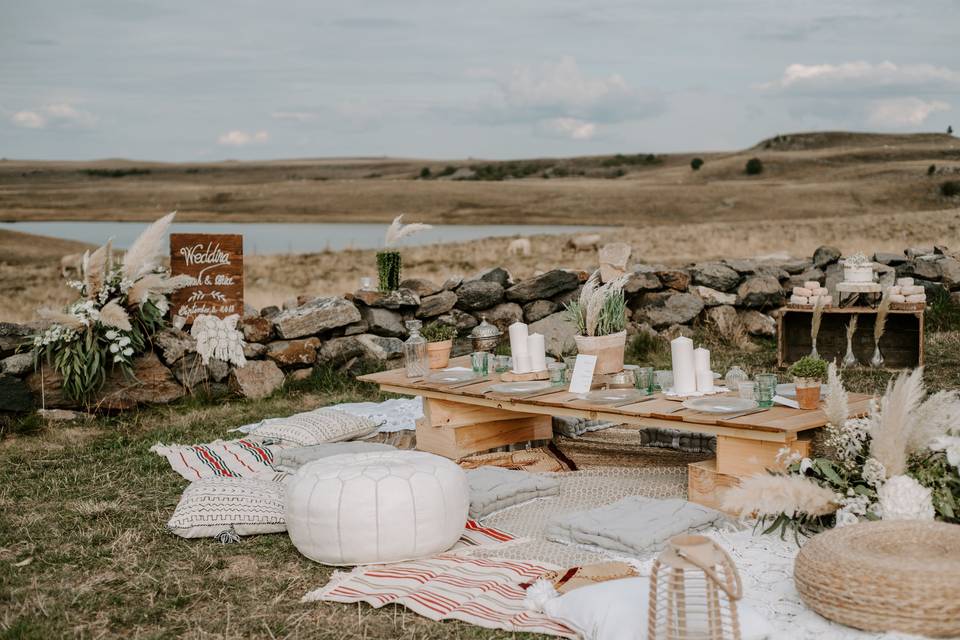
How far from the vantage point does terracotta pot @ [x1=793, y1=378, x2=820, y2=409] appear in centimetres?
538

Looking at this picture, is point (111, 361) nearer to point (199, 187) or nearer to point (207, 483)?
point (207, 483)

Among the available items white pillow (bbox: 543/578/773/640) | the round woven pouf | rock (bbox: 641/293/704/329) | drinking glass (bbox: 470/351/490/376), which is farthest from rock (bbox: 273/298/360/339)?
the round woven pouf

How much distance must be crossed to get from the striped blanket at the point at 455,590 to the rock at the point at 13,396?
442 centimetres

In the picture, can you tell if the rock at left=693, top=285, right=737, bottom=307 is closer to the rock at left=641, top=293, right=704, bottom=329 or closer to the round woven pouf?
the rock at left=641, top=293, right=704, bottom=329

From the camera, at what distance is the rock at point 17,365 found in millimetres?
7996

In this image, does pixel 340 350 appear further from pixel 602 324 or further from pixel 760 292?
pixel 760 292

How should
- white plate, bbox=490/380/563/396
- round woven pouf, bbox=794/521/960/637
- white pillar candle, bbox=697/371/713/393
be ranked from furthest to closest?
white plate, bbox=490/380/563/396 < white pillar candle, bbox=697/371/713/393 < round woven pouf, bbox=794/521/960/637

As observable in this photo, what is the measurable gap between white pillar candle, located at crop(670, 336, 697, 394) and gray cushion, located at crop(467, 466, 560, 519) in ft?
2.99

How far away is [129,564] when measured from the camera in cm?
484

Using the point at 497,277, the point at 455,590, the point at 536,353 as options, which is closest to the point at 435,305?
the point at 497,277

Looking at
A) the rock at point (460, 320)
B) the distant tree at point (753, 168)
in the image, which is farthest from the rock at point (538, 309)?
the distant tree at point (753, 168)

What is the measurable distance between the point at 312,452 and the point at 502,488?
4.74ft

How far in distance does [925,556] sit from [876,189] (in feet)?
146

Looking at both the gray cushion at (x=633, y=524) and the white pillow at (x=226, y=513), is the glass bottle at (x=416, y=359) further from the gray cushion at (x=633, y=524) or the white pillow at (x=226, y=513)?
the gray cushion at (x=633, y=524)
